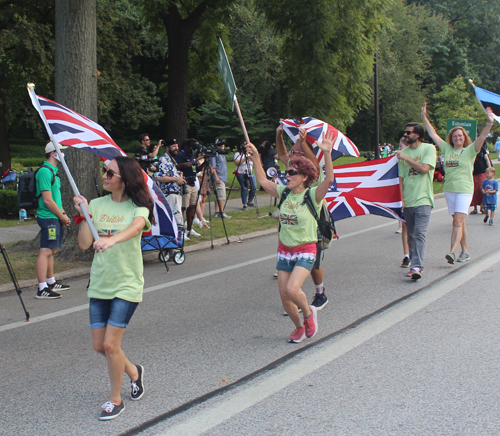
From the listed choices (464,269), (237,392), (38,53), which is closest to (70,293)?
(237,392)

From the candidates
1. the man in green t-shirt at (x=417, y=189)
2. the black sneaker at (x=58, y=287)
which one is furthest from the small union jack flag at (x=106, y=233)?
the man in green t-shirt at (x=417, y=189)

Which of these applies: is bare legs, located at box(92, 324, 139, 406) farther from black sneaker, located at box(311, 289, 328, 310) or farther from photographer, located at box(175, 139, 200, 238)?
photographer, located at box(175, 139, 200, 238)

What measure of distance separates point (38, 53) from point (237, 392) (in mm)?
19620

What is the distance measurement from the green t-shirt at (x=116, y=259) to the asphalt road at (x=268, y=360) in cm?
80

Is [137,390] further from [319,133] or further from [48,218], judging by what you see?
[319,133]

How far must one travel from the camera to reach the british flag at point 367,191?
860cm

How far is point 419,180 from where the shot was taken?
295 inches

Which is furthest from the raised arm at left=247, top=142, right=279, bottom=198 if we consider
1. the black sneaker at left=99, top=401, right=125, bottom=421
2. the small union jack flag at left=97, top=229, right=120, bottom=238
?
the black sneaker at left=99, top=401, right=125, bottom=421

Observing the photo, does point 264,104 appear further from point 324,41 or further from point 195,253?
point 195,253

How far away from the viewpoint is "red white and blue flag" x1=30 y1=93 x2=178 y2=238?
→ 516 cm

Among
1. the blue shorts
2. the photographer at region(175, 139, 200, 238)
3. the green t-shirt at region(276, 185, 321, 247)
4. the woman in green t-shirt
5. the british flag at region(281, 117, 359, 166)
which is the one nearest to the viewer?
the green t-shirt at region(276, 185, 321, 247)

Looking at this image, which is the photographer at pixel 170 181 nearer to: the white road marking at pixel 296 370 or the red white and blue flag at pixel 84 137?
the red white and blue flag at pixel 84 137

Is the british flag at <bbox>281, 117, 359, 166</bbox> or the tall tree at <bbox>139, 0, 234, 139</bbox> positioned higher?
the tall tree at <bbox>139, 0, 234, 139</bbox>

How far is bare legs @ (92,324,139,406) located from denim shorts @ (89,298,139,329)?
0.04 metres
